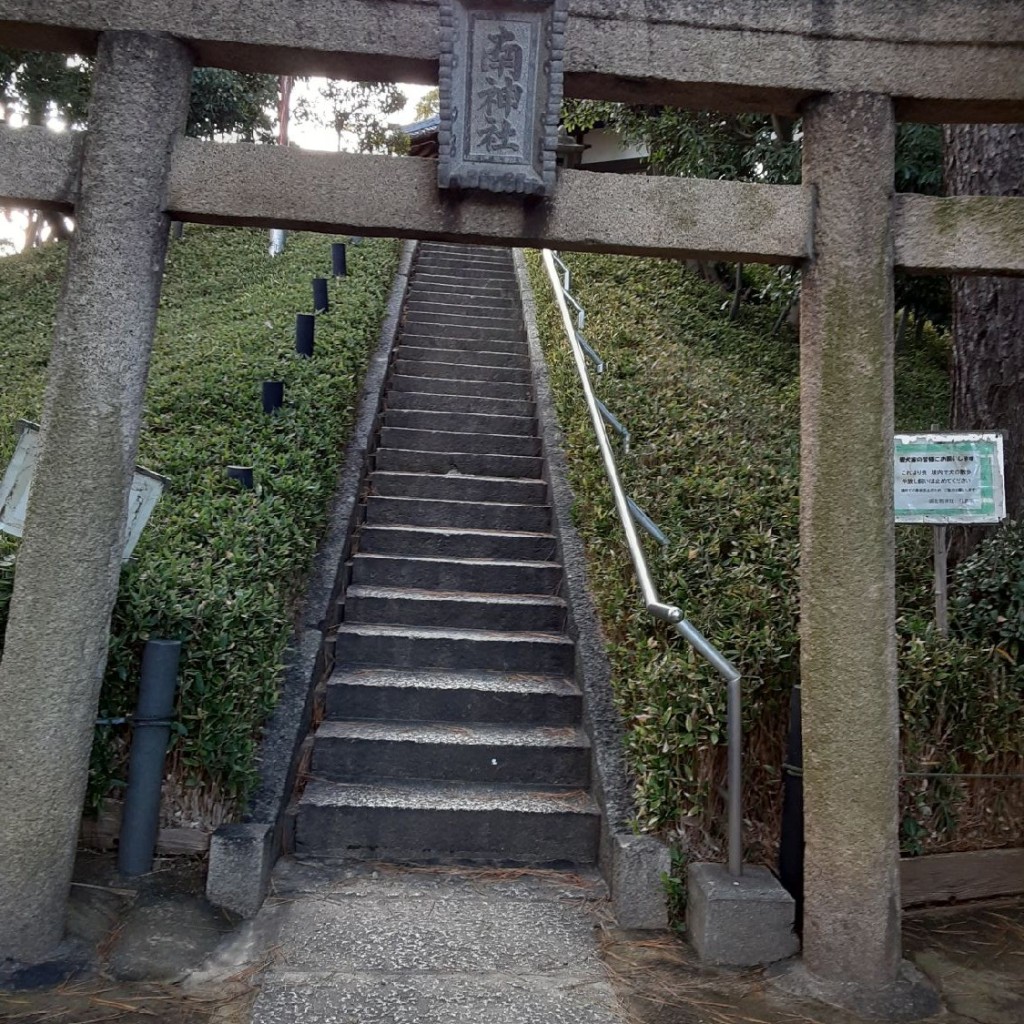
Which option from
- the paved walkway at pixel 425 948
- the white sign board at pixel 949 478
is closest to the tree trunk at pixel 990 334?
the white sign board at pixel 949 478

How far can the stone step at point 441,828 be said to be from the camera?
12.3 feet

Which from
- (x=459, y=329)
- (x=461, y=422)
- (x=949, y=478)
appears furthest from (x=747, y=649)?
(x=459, y=329)

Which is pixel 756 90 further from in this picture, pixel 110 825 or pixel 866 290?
pixel 110 825

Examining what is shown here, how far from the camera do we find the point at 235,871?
10.7 ft

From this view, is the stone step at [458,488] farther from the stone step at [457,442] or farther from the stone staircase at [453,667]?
the stone step at [457,442]

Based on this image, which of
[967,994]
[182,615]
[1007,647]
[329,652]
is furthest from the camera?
[329,652]

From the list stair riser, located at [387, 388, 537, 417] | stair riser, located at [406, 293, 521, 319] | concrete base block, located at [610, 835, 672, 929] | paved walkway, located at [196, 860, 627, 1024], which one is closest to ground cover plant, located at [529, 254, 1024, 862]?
concrete base block, located at [610, 835, 672, 929]

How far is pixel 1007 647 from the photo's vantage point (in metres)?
3.75

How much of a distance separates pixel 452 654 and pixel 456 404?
9.70 ft

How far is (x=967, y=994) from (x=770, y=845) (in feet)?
2.59

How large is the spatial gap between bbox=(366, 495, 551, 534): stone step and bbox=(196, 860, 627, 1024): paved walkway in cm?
256

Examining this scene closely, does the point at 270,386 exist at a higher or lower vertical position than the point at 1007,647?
higher

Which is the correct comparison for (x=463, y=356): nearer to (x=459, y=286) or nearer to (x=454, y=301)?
(x=454, y=301)

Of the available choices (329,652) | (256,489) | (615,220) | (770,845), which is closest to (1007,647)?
(770,845)
